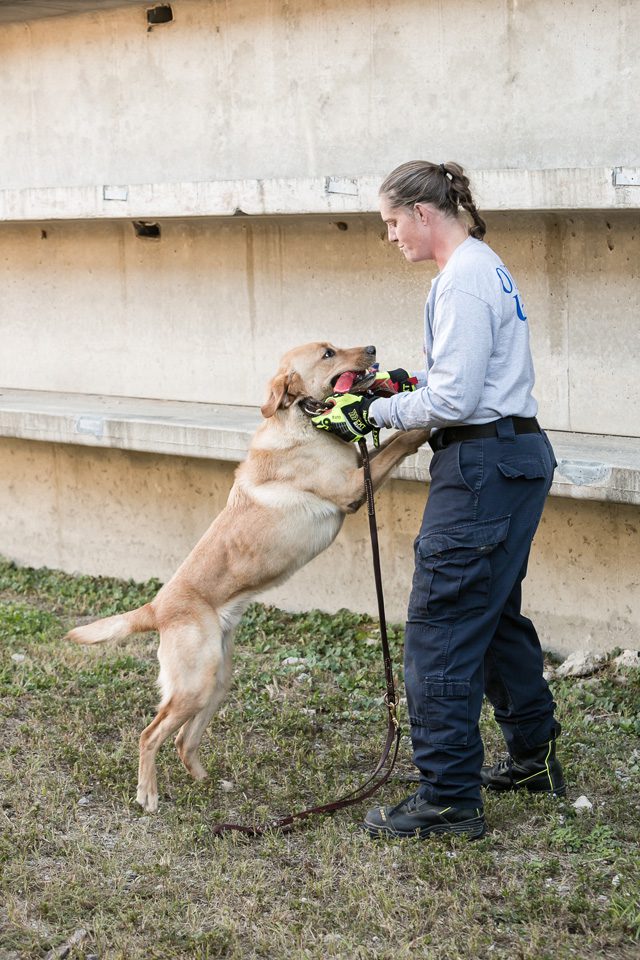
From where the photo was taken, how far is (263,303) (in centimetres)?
783

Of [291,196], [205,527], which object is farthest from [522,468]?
[205,527]

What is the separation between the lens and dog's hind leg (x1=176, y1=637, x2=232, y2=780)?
485cm

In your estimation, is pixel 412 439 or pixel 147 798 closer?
pixel 412 439

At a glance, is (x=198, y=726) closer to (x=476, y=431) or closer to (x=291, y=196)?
(x=476, y=431)

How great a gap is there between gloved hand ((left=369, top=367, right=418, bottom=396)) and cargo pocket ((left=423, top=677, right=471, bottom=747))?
1170mm

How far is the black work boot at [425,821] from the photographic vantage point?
4.09 m

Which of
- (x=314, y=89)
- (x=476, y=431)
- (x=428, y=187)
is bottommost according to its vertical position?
(x=476, y=431)

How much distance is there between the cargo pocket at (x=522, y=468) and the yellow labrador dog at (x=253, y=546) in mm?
759

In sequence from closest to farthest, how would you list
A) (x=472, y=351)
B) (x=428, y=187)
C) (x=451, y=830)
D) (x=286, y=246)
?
(x=472, y=351), (x=428, y=187), (x=451, y=830), (x=286, y=246)

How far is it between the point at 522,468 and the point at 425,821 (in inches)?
53.8

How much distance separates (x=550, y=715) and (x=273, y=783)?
4.11 ft

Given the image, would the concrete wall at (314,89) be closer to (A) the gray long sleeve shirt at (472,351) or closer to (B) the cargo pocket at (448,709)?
(A) the gray long sleeve shirt at (472,351)

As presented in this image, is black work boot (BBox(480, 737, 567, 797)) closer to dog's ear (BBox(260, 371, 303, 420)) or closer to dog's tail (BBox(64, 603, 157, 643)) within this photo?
dog's tail (BBox(64, 603, 157, 643))

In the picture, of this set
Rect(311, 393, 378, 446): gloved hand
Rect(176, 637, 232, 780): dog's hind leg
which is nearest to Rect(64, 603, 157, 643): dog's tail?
Rect(176, 637, 232, 780): dog's hind leg
